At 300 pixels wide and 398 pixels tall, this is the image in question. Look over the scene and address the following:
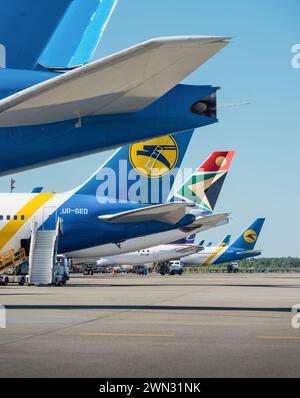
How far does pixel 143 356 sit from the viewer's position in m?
9.16

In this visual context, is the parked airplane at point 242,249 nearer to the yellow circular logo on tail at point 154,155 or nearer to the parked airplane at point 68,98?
the yellow circular logo on tail at point 154,155

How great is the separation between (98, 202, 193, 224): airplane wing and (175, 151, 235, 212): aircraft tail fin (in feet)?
25.4

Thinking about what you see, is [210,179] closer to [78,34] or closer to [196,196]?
[196,196]

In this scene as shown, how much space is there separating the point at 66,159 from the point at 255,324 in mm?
6001

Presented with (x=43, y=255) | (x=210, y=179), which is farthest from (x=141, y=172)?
(x=210, y=179)

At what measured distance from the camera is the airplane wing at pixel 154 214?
3544 centimetres

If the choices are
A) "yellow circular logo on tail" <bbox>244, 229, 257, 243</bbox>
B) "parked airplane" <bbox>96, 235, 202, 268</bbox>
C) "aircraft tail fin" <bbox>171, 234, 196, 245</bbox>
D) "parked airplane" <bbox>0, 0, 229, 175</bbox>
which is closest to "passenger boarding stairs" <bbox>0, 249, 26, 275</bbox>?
"parked airplane" <bbox>0, 0, 229, 175</bbox>

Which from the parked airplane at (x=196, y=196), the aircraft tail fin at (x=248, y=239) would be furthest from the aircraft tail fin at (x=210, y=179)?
the aircraft tail fin at (x=248, y=239)

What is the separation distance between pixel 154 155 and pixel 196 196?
7986 millimetres
